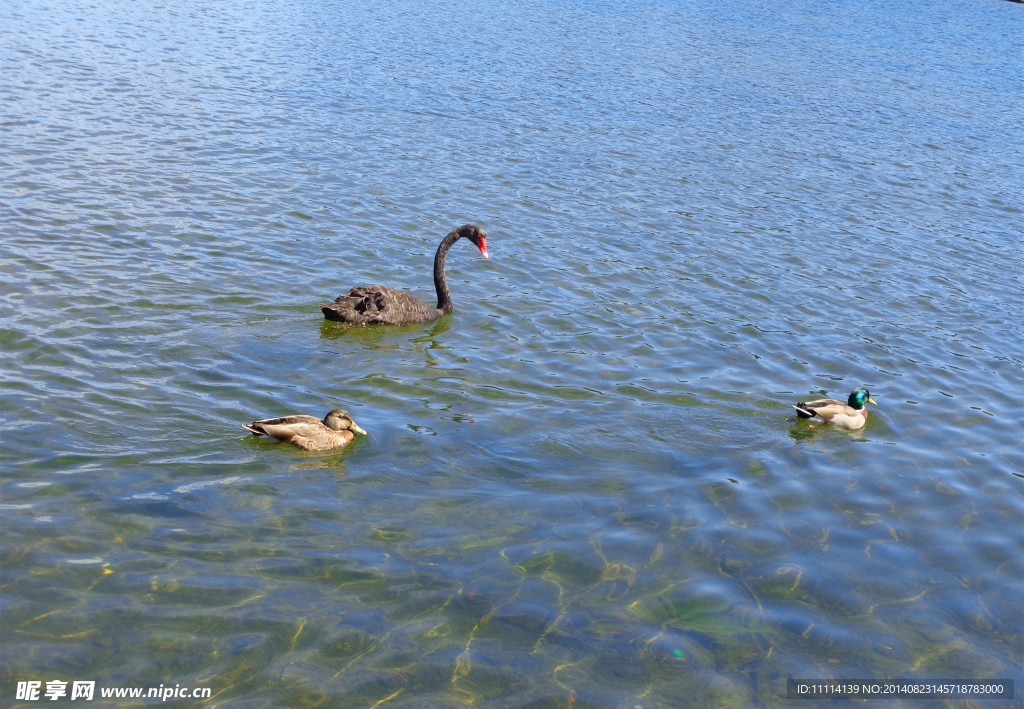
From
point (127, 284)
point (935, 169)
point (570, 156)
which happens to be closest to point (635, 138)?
point (570, 156)

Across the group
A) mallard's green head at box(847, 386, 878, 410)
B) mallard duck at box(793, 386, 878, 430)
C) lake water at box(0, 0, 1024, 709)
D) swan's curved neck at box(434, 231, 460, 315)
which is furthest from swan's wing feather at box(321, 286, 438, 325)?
mallard's green head at box(847, 386, 878, 410)

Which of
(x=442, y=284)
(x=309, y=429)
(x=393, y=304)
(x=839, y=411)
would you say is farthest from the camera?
(x=442, y=284)

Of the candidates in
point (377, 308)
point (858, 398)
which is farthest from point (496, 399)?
point (858, 398)

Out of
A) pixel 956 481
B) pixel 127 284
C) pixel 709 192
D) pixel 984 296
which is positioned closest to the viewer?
pixel 956 481

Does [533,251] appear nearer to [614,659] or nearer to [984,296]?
[984,296]

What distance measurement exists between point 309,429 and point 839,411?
19.8ft

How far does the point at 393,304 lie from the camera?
42.7ft

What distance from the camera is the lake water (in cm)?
673

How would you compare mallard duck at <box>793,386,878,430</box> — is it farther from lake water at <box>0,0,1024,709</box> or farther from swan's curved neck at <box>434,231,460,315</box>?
swan's curved neck at <box>434,231,460,315</box>

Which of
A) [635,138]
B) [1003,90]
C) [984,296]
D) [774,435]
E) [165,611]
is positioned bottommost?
[165,611]

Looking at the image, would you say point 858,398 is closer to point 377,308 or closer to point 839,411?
point 839,411

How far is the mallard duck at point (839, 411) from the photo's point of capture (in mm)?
10577

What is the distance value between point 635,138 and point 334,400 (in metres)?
15.8

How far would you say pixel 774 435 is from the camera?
10.7 m
